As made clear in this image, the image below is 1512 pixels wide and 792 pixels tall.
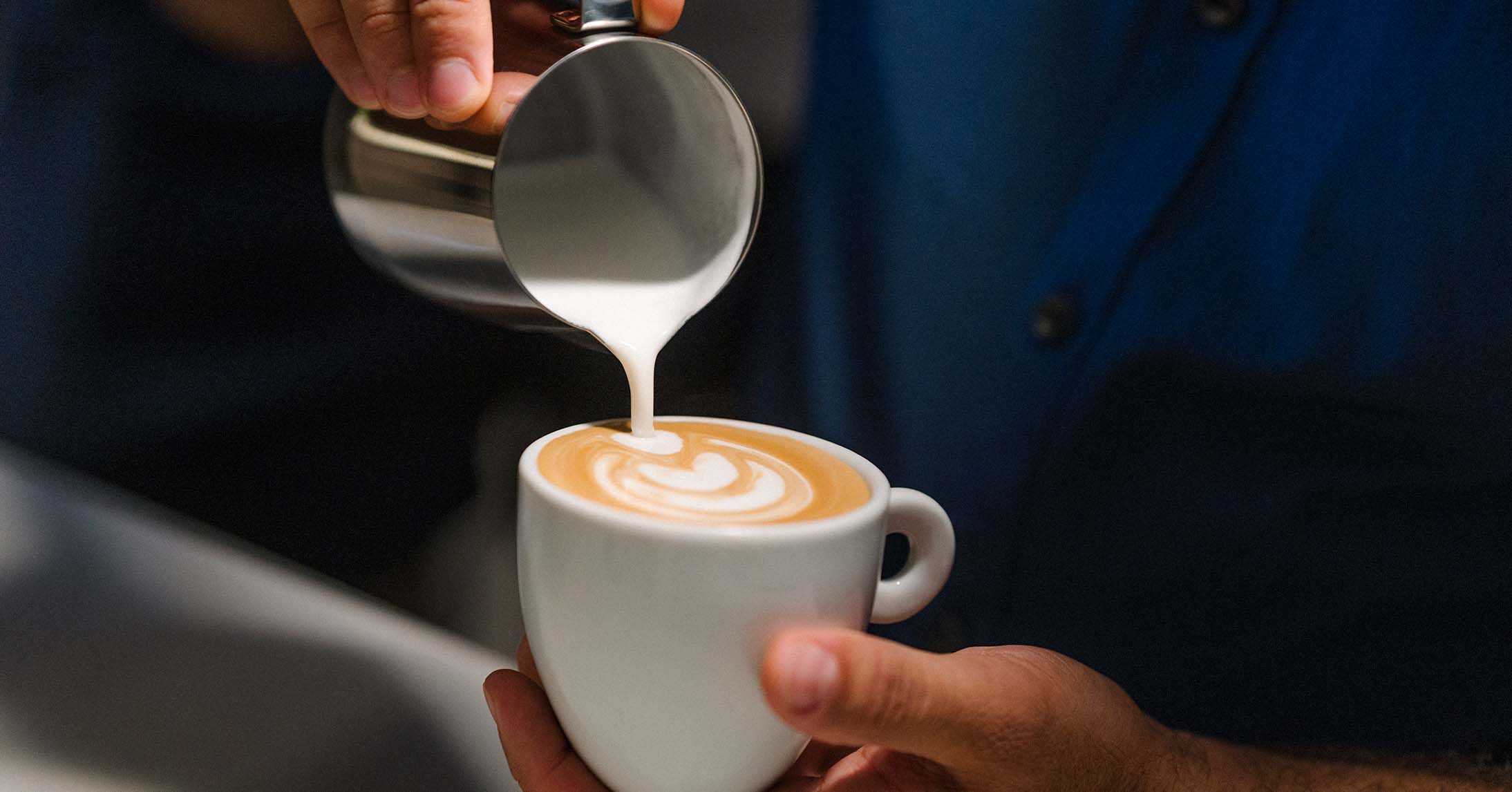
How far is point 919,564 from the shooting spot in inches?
26.3

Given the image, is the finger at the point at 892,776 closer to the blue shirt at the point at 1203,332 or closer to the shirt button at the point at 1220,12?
the blue shirt at the point at 1203,332

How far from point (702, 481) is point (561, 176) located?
0.86ft

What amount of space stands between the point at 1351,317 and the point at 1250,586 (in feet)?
0.85

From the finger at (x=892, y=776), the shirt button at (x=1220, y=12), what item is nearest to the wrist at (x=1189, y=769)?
the finger at (x=892, y=776)

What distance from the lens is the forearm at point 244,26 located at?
3.35 ft

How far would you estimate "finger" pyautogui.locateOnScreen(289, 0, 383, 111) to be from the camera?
2.28ft

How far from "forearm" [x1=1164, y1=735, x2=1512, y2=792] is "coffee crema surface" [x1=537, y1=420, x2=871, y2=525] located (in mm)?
325

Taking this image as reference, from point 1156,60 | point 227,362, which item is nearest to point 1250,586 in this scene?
point 1156,60

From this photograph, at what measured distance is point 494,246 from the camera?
0.62 m

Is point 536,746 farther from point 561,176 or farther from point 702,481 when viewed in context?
point 561,176

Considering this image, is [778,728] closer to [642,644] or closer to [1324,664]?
[642,644]

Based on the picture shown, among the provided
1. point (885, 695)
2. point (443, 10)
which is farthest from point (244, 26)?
point (885, 695)

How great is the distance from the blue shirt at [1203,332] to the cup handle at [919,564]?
0.33 meters

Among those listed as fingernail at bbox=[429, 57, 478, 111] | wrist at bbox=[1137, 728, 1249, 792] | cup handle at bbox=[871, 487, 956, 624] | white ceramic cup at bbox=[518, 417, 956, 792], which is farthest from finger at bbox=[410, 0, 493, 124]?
wrist at bbox=[1137, 728, 1249, 792]
